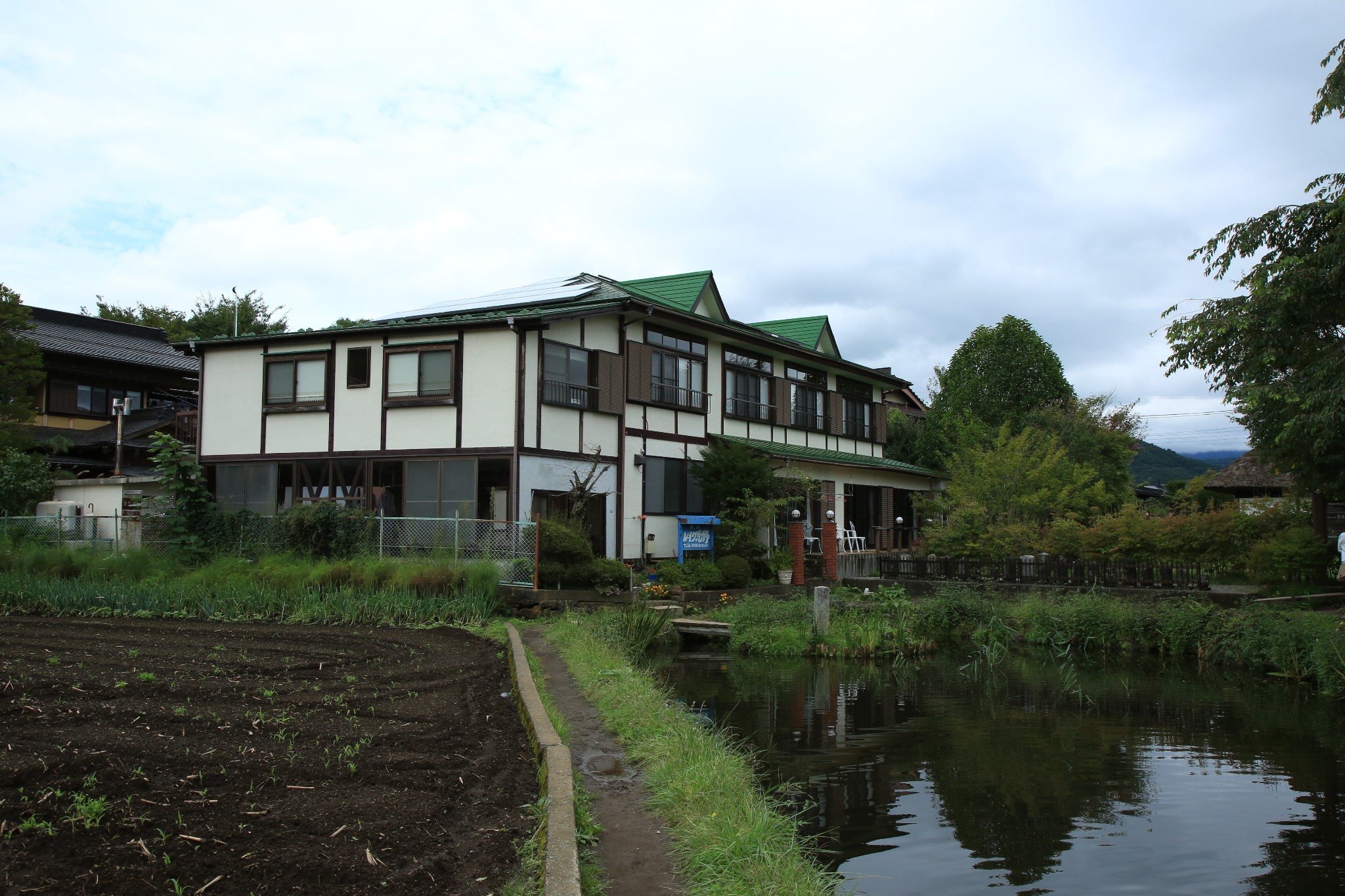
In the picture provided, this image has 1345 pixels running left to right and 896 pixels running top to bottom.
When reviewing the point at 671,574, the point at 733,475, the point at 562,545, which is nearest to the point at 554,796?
the point at 562,545

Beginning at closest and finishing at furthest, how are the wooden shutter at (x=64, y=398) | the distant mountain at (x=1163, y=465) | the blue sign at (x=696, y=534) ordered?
Result: 1. the blue sign at (x=696, y=534)
2. the wooden shutter at (x=64, y=398)
3. the distant mountain at (x=1163, y=465)

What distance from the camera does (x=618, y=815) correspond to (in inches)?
256

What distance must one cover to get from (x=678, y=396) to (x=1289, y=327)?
44.6ft

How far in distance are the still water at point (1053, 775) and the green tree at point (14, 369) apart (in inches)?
911

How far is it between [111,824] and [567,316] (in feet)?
55.5

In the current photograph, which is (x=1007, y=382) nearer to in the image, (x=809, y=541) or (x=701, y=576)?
(x=809, y=541)

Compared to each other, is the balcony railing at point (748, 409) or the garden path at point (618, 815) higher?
the balcony railing at point (748, 409)

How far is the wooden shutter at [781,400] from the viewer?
29109 mm

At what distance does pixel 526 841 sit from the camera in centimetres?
544

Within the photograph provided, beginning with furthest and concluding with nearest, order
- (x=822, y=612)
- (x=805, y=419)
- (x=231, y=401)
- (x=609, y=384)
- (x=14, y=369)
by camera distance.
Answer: (x=805, y=419) → (x=14, y=369) → (x=231, y=401) → (x=609, y=384) → (x=822, y=612)

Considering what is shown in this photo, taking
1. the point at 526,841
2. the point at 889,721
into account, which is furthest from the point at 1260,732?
the point at 526,841

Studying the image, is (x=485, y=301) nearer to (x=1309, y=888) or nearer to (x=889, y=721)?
(x=889, y=721)

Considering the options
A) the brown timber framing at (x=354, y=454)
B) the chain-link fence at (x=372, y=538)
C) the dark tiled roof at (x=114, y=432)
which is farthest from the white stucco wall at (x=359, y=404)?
the dark tiled roof at (x=114, y=432)

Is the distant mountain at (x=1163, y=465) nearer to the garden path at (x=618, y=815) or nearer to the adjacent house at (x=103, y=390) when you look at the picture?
the adjacent house at (x=103, y=390)
